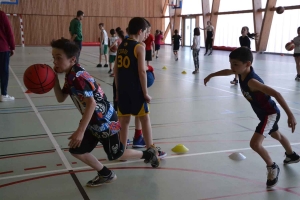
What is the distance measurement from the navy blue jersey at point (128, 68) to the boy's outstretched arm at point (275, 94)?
1136 mm

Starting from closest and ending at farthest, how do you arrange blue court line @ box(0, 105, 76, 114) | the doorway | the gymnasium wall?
blue court line @ box(0, 105, 76, 114), the gymnasium wall, the doorway

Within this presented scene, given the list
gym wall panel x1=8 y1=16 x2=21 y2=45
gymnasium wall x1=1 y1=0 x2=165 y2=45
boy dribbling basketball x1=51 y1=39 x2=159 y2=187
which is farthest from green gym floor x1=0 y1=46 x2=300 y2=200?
gymnasium wall x1=1 y1=0 x2=165 y2=45

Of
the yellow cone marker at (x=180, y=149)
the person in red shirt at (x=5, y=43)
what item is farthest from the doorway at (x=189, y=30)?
the yellow cone marker at (x=180, y=149)

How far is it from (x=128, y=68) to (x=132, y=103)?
1.20ft

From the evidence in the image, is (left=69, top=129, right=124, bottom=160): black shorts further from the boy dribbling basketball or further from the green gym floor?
the green gym floor

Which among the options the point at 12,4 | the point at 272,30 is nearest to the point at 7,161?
the point at 272,30

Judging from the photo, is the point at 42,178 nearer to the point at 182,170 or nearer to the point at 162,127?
the point at 182,170

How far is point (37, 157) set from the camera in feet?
13.0

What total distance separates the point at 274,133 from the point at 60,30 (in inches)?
1104

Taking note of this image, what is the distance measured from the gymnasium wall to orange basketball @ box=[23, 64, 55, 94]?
2684 cm

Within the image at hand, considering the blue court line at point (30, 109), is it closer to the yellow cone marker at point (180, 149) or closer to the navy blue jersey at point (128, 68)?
the yellow cone marker at point (180, 149)

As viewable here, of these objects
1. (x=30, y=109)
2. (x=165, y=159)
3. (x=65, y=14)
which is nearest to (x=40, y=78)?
(x=165, y=159)

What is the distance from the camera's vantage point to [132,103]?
370 centimetres

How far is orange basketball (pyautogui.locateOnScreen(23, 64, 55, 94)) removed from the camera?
310 cm
